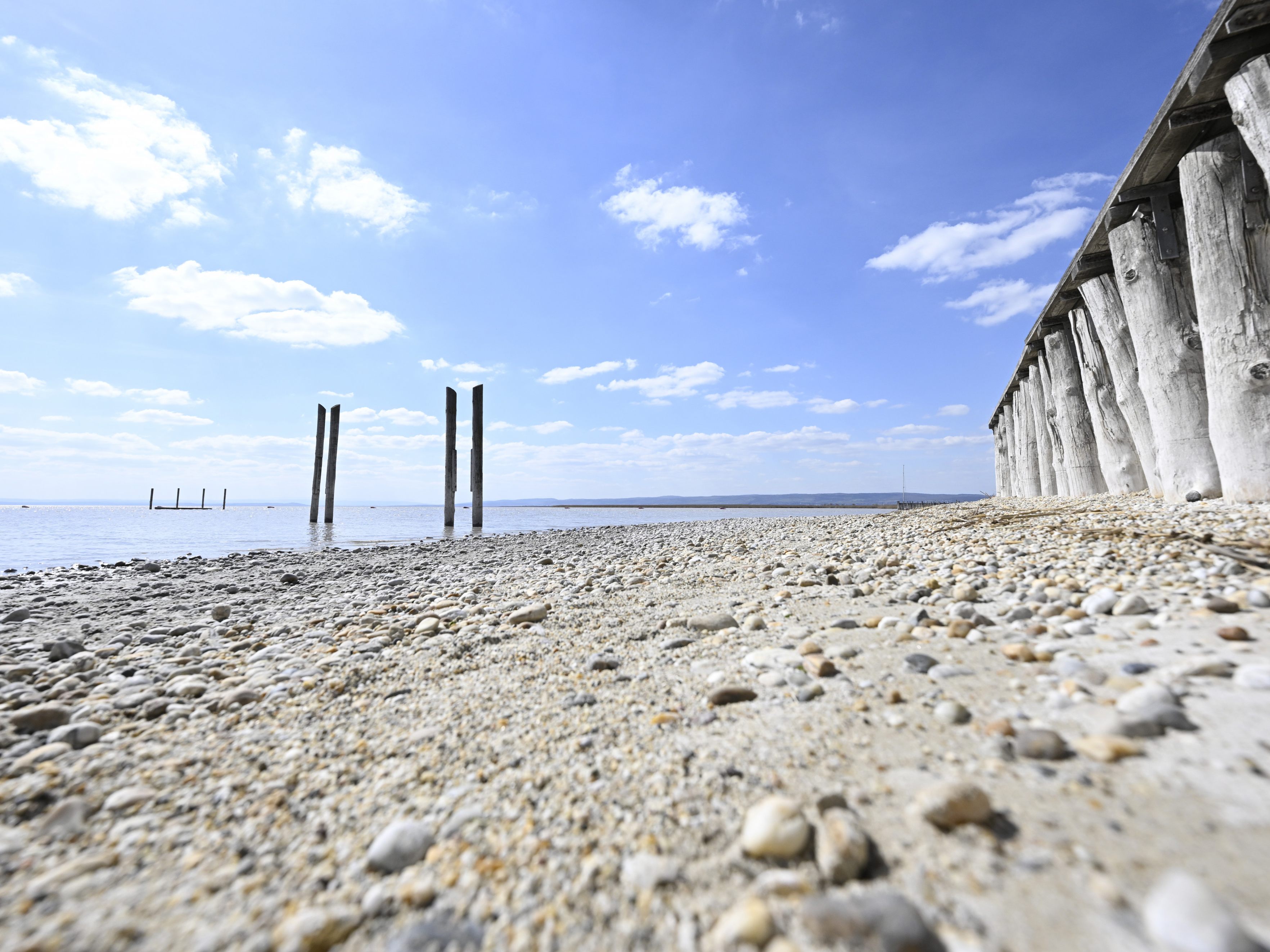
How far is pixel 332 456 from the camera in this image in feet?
70.9

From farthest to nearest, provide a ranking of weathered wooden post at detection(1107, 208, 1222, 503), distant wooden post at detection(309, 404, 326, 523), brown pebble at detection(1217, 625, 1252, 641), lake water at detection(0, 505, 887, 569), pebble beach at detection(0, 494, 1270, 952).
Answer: distant wooden post at detection(309, 404, 326, 523) < lake water at detection(0, 505, 887, 569) < weathered wooden post at detection(1107, 208, 1222, 503) < brown pebble at detection(1217, 625, 1252, 641) < pebble beach at detection(0, 494, 1270, 952)

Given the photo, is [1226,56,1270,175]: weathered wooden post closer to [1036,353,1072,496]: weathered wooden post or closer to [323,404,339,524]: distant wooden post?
[1036,353,1072,496]: weathered wooden post

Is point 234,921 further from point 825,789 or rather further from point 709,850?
point 825,789

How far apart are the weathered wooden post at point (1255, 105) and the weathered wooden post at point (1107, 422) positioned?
4.26m

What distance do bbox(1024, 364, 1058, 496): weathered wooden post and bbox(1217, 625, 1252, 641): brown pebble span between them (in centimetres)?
1159

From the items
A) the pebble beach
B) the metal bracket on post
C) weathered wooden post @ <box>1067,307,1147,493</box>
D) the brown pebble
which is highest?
the metal bracket on post

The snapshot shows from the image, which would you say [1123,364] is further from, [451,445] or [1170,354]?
[451,445]

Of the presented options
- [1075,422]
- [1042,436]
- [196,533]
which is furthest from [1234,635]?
[196,533]

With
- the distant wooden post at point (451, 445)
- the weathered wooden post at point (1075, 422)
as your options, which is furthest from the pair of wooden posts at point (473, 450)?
the weathered wooden post at point (1075, 422)

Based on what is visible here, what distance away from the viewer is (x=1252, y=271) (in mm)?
4504

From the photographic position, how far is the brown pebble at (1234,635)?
208 centimetres

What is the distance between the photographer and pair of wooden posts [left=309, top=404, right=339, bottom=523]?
21.5 meters

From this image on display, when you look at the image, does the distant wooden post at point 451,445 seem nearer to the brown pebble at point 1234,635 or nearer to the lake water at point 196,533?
the lake water at point 196,533

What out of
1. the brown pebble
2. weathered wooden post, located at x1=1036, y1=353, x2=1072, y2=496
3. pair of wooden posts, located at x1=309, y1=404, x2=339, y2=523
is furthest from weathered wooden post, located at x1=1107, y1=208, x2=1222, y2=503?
pair of wooden posts, located at x1=309, y1=404, x2=339, y2=523
